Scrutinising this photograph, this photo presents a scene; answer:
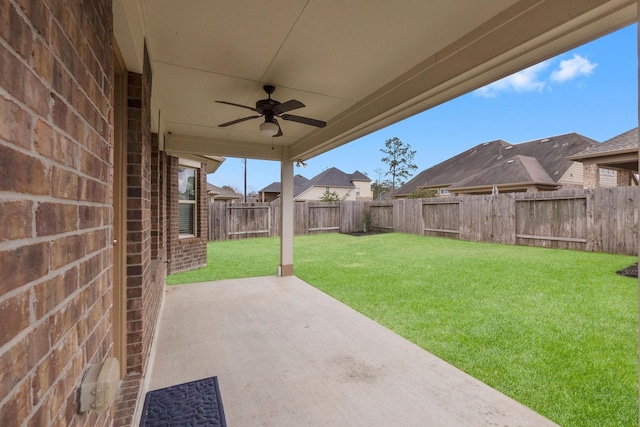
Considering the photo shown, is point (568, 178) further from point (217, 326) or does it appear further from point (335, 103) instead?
point (217, 326)

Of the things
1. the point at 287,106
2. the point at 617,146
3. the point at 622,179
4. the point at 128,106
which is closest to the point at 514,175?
the point at 622,179

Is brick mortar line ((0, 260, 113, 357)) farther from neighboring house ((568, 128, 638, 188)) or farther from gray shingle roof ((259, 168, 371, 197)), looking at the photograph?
gray shingle roof ((259, 168, 371, 197))

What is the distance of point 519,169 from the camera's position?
14.3 m

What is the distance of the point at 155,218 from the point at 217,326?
1.53m

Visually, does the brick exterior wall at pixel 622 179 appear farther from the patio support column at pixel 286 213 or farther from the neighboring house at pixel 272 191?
the neighboring house at pixel 272 191

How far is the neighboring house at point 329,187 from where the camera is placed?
89.6 ft

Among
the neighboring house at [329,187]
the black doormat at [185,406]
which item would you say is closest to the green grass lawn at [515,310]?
the black doormat at [185,406]

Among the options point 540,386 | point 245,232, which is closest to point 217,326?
point 540,386

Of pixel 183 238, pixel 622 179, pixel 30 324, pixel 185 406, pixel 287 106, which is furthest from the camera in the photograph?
pixel 622 179

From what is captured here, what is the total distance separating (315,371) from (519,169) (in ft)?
49.9

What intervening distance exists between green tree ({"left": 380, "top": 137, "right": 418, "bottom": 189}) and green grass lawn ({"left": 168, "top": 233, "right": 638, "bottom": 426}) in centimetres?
2075

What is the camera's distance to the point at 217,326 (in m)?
3.66

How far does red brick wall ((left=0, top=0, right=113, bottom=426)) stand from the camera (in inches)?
22.1

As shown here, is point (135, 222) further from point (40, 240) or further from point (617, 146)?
point (617, 146)
